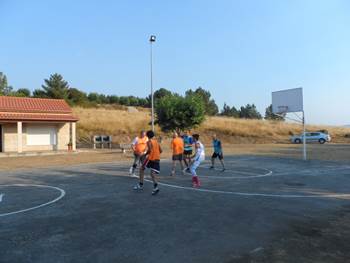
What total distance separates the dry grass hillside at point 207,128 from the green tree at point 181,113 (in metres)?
8.66

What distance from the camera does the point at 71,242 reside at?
5.77m

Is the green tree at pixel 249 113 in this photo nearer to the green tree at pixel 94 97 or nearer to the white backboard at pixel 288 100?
the green tree at pixel 94 97

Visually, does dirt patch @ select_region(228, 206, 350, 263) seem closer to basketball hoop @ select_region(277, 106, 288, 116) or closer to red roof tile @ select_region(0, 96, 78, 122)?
basketball hoop @ select_region(277, 106, 288, 116)

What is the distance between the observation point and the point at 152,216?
293 inches

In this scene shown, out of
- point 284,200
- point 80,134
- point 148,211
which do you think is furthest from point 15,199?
point 80,134

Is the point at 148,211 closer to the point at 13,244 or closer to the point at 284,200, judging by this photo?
the point at 13,244

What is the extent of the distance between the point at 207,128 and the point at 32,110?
30313 millimetres

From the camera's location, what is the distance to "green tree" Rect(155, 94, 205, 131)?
122 feet

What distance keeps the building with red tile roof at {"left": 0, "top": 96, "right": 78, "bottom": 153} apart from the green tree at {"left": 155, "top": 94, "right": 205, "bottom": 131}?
33.0 feet

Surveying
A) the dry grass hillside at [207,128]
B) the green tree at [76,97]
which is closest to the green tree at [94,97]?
the green tree at [76,97]

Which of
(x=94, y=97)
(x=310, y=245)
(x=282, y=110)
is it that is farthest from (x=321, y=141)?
(x=94, y=97)

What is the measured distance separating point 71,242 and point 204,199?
13.9 feet

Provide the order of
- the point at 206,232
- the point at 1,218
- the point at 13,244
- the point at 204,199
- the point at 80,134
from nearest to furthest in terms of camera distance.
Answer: the point at 13,244
the point at 206,232
the point at 1,218
the point at 204,199
the point at 80,134

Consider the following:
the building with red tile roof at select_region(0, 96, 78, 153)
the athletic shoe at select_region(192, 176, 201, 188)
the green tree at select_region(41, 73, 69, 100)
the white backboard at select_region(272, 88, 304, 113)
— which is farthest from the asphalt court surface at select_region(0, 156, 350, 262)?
the green tree at select_region(41, 73, 69, 100)
